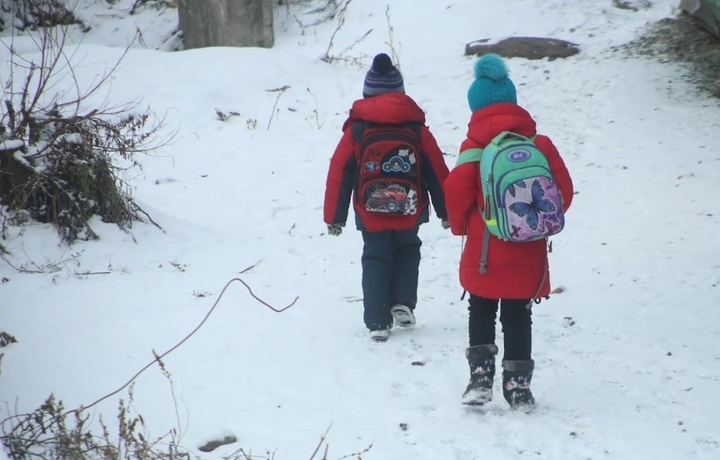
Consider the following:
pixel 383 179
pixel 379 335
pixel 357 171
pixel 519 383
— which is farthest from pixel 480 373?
pixel 357 171

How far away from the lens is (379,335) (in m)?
5.32

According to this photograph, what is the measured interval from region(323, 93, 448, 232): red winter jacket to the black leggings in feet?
3.10

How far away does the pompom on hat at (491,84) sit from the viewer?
14.0 ft

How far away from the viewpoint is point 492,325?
4398 millimetres

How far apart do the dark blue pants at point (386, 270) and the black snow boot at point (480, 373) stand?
1.05 metres

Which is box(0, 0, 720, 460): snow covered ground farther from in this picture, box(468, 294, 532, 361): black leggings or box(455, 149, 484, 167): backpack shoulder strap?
box(455, 149, 484, 167): backpack shoulder strap

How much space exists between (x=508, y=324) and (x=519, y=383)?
0.91ft

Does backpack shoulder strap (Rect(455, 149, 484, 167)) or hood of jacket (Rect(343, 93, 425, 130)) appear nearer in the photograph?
backpack shoulder strap (Rect(455, 149, 484, 167))

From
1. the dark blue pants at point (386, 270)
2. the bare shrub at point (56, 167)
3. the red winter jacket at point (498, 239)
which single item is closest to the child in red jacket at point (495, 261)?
the red winter jacket at point (498, 239)

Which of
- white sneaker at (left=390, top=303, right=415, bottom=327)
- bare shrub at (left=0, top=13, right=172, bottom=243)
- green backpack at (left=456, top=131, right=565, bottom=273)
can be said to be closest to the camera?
green backpack at (left=456, top=131, right=565, bottom=273)

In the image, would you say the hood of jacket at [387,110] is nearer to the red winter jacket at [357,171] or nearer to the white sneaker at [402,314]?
the red winter jacket at [357,171]

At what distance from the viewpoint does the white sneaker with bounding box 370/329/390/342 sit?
210 inches

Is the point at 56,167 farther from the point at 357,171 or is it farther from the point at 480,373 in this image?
the point at 480,373

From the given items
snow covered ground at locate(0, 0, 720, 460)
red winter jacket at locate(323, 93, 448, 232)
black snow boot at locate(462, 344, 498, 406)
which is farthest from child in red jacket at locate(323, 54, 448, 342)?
black snow boot at locate(462, 344, 498, 406)
